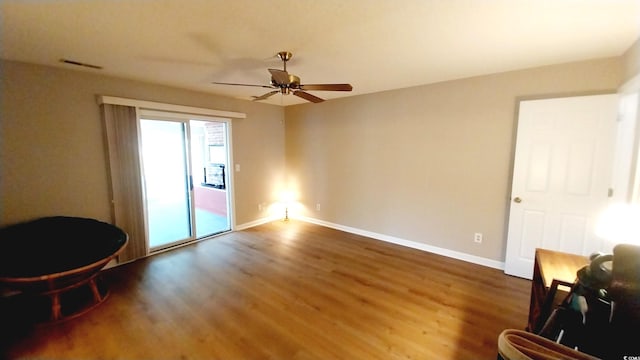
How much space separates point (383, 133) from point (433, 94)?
894 millimetres

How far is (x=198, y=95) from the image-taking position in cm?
404

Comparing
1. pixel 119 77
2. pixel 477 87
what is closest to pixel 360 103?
pixel 477 87

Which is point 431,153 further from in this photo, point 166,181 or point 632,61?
point 166,181

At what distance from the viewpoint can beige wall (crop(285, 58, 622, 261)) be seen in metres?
3.02

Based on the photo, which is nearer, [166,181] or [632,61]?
[632,61]

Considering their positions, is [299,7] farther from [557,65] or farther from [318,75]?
[557,65]

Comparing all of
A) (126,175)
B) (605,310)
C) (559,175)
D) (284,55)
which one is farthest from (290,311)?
(559,175)

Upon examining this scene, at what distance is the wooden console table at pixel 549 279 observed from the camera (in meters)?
1.48

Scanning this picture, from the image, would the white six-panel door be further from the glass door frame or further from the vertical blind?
the vertical blind

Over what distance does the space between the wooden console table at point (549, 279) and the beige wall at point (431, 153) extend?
1.34 m

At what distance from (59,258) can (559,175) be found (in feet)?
16.7

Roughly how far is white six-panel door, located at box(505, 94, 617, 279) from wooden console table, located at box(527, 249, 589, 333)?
Answer: 108 centimetres

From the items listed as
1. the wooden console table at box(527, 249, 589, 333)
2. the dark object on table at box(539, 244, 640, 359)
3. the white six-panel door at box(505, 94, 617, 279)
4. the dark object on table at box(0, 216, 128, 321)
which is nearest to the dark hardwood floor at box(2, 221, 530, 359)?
the dark object on table at box(0, 216, 128, 321)

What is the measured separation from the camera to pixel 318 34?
2.06 metres
